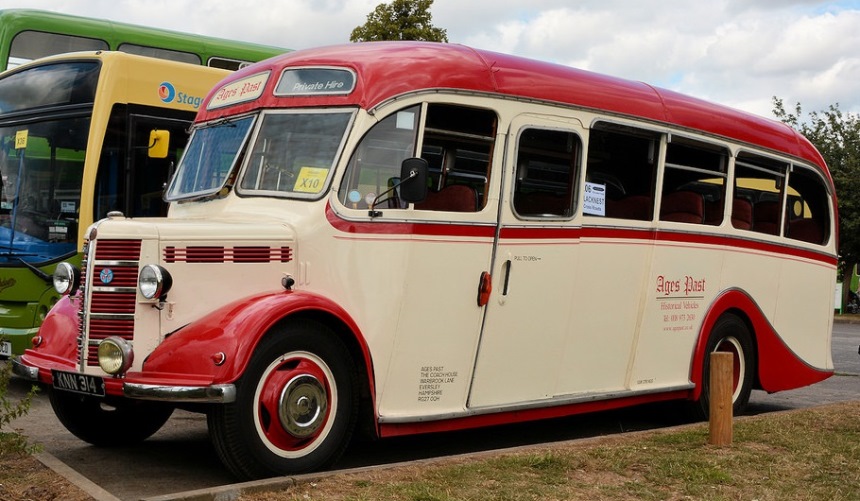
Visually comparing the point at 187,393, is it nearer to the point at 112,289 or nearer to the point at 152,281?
the point at 152,281

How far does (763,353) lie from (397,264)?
17.1ft

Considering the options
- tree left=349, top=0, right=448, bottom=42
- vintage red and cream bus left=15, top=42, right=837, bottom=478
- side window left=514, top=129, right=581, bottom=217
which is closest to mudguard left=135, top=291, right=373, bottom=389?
vintage red and cream bus left=15, top=42, right=837, bottom=478

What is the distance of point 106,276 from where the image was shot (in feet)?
23.3

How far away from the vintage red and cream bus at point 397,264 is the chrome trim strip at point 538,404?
0.07ft

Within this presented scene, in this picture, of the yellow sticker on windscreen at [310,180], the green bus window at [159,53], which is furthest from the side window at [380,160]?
the green bus window at [159,53]

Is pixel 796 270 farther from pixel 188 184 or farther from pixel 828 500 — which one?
pixel 188 184

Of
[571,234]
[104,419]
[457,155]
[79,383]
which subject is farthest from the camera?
[571,234]

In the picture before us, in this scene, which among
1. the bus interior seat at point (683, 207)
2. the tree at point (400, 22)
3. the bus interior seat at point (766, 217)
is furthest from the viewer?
the tree at point (400, 22)

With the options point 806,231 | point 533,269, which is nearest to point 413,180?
point 533,269

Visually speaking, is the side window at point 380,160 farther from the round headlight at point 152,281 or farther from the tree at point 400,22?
the tree at point 400,22

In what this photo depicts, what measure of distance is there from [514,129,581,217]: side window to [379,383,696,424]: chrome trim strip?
1411mm

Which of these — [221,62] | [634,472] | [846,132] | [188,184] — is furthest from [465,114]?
[846,132]

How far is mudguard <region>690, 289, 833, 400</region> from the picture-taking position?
419 inches

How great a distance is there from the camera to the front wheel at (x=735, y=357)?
35.4 ft
